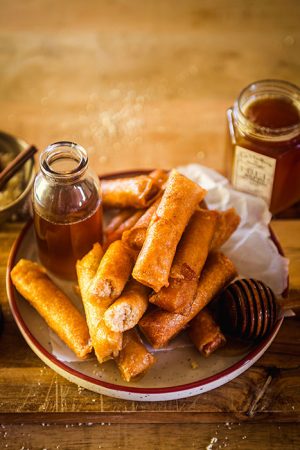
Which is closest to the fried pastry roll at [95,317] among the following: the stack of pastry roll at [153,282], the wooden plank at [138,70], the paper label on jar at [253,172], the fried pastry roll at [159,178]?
the stack of pastry roll at [153,282]

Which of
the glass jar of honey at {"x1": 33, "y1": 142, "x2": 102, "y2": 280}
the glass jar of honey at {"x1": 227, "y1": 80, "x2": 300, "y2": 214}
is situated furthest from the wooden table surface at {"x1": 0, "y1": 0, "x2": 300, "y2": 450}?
the glass jar of honey at {"x1": 33, "y1": 142, "x2": 102, "y2": 280}

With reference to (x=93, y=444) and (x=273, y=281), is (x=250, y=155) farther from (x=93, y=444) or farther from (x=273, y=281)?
(x=93, y=444)

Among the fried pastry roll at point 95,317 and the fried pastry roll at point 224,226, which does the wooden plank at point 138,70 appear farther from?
the fried pastry roll at point 95,317

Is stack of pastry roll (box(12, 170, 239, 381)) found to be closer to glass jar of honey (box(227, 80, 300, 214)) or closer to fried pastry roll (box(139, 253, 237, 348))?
fried pastry roll (box(139, 253, 237, 348))

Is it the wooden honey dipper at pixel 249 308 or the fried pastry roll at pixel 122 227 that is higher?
the fried pastry roll at pixel 122 227

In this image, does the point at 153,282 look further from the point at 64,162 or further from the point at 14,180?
the point at 14,180

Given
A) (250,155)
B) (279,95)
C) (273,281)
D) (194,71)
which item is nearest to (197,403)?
(273,281)
